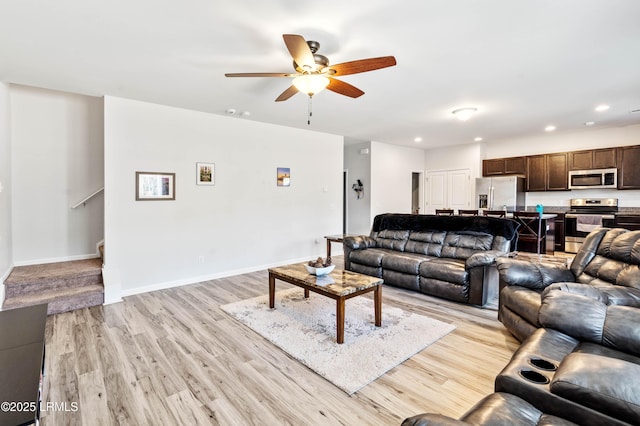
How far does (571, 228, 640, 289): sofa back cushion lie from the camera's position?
8.18 ft

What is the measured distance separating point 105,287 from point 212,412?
288 cm

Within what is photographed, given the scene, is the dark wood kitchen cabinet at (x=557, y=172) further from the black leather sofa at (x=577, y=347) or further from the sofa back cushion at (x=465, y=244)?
the black leather sofa at (x=577, y=347)

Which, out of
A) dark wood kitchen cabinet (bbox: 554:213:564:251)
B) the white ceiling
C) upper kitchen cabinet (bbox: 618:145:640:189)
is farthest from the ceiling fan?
upper kitchen cabinet (bbox: 618:145:640:189)

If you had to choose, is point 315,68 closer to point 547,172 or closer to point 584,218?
point 584,218

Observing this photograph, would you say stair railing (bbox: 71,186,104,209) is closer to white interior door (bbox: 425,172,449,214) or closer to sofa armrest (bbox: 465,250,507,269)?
sofa armrest (bbox: 465,250,507,269)

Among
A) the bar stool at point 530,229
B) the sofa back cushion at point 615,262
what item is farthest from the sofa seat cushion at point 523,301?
the bar stool at point 530,229

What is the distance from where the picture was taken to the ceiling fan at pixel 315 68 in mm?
2355

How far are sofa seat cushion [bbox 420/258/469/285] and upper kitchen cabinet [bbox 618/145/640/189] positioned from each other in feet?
16.0

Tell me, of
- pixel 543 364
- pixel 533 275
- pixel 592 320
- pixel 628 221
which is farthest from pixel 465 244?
pixel 628 221

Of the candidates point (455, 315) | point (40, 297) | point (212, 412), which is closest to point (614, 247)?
point (455, 315)

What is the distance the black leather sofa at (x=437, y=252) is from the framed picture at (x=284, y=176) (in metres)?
1.70

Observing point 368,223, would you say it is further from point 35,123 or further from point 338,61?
point 35,123

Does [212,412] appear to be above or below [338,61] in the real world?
below

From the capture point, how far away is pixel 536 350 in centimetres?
179
